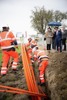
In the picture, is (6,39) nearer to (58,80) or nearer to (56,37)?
(58,80)

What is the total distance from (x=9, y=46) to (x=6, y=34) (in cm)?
40

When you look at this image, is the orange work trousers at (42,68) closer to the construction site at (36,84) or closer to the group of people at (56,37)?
the construction site at (36,84)

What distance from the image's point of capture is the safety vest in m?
7.67

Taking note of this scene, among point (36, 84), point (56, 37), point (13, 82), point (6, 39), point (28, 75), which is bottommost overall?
point (13, 82)

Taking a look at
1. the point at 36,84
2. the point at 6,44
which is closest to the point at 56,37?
the point at 6,44

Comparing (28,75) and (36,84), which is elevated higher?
(28,75)

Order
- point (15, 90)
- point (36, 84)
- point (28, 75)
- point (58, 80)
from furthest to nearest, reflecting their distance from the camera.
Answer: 1. point (36, 84)
2. point (28, 75)
3. point (15, 90)
4. point (58, 80)

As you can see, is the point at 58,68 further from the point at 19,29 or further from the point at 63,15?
the point at 63,15

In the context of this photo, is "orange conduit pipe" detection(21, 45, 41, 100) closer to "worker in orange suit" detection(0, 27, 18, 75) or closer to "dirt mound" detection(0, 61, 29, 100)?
"worker in orange suit" detection(0, 27, 18, 75)

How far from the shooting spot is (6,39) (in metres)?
7.75

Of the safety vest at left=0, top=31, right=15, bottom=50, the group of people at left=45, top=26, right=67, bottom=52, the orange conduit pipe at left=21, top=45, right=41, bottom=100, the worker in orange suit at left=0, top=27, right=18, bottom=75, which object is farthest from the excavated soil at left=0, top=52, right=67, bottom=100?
the group of people at left=45, top=26, right=67, bottom=52

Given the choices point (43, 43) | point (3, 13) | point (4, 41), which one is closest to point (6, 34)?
point (4, 41)

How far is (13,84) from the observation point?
347 inches

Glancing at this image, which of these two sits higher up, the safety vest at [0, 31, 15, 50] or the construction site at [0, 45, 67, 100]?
the safety vest at [0, 31, 15, 50]
